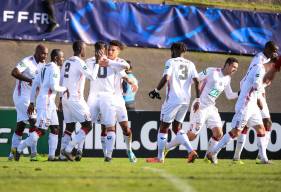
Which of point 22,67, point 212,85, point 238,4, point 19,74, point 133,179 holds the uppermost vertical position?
point 238,4

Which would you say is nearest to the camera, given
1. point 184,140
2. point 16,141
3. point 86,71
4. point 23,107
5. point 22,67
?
point 86,71

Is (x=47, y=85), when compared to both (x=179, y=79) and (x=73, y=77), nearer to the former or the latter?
(x=73, y=77)

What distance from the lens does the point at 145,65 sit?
26734 millimetres

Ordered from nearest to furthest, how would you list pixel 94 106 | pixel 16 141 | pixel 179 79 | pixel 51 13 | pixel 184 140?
pixel 184 140
pixel 179 79
pixel 94 106
pixel 16 141
pixel 51 13

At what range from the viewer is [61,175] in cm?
1273

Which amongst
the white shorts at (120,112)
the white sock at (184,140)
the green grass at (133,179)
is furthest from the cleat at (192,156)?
Result: the green grass at (133,179)

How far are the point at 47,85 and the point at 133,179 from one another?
5.63m

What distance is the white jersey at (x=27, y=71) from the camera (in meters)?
18.4

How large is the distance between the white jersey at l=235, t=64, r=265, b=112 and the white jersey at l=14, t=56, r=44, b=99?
4.11m

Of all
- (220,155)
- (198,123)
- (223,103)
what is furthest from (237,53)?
(198,123)

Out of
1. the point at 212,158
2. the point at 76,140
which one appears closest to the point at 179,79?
the point at 212,158

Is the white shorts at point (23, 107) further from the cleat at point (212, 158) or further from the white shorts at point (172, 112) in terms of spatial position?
the cleat at point (212, 158)

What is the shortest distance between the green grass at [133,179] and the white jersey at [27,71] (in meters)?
4.08

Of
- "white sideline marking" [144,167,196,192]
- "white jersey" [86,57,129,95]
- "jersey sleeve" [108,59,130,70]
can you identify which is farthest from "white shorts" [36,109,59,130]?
"white sideline marking" [144,167,196,192]
